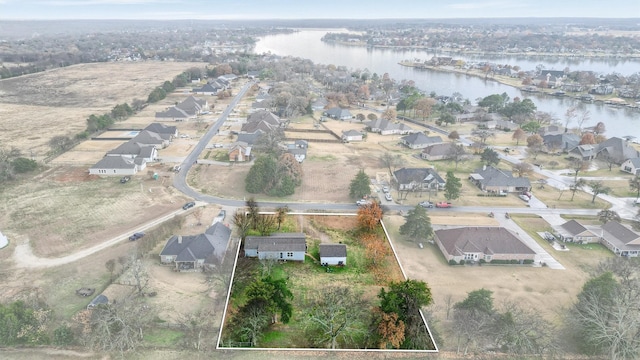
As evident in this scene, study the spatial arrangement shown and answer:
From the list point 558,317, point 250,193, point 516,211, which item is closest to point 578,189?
point 516,211

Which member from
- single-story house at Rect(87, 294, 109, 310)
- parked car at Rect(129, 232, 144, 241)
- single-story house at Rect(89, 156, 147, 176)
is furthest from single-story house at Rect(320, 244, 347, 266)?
single-story house at Rect(89, 156, 147, 176)

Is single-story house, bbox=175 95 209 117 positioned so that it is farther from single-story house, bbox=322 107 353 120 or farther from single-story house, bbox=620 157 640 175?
single-story house, bbox=620 157 640 175

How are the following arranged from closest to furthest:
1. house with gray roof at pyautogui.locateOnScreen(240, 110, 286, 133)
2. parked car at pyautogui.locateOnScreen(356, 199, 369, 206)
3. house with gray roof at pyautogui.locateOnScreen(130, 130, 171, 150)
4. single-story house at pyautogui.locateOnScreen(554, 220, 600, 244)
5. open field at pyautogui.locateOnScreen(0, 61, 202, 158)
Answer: single-story house at pyautogui.locateOnScreen(554, 220, 600, 244)
parked car at pyautogui.locateOnScreen(356, 199, 369, 206)
house with gray roof at pyautogui.locateOnScreen(130, 130, 171, 150)
house with gray roof at pyautogui.locateOnScreen(240, 110, 286, 133)
open field at pyautogui.locateOnScreen(0, 61, 202, 158)

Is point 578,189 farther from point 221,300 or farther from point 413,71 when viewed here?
point 413,71

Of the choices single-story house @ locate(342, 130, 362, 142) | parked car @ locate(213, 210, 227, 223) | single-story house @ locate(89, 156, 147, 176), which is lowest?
parked car @ locate(213, 210, 227, 223)

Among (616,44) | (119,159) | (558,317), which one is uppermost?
(616,44)

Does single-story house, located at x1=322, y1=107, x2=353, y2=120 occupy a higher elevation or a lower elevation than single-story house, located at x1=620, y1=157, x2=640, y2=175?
higher

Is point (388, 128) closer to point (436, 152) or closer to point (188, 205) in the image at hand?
point (436, 152)

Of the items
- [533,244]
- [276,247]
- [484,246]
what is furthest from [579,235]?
[276,247]
